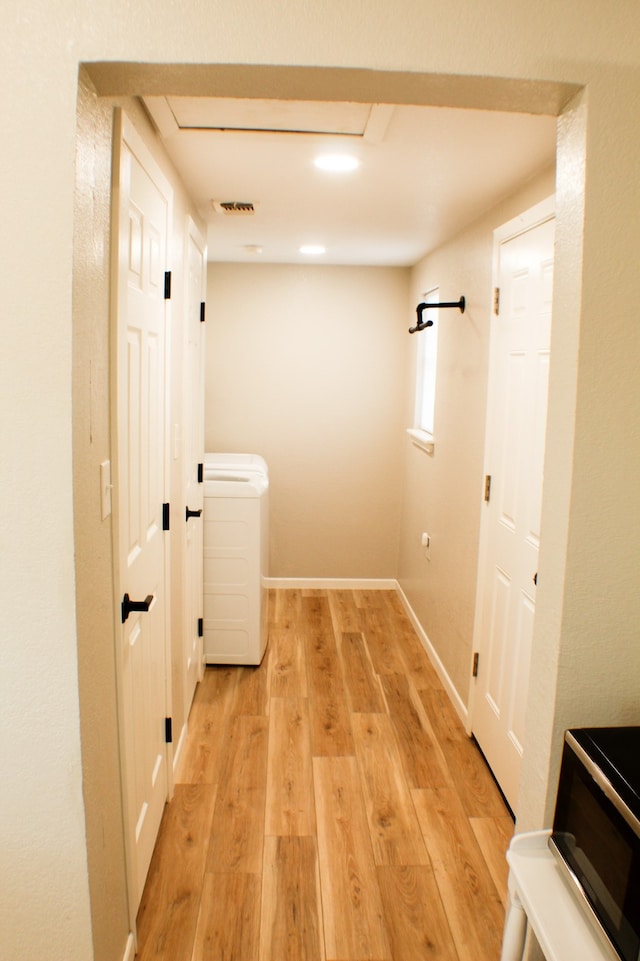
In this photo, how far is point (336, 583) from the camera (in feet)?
16.4

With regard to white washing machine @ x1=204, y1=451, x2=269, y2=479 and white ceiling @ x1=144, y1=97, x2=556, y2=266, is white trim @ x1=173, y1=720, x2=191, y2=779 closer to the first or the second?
white washing machine @ x1=204, y1=451, x2=269, y2=479

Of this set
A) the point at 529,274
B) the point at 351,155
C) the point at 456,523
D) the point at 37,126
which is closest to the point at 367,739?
the point at 456,523

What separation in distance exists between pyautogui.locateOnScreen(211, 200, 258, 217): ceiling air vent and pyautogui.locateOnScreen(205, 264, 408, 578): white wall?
5.38 feet

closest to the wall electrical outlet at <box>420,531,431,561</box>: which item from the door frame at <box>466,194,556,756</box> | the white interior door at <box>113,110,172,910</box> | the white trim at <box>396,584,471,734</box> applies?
the white trim at <box>396,584,471,734</box>

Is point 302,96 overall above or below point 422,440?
above

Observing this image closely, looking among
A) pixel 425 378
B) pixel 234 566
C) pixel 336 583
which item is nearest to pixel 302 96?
pixel 234 566

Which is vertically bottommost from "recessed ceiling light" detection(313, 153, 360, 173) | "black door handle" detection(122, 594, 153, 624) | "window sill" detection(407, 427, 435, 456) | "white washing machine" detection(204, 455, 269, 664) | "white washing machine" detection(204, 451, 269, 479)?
"white washing machine" detection(204, 455, 269, 664)

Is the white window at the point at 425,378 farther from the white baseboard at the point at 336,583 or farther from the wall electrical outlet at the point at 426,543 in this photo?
the white baseboard at the point at 336,583

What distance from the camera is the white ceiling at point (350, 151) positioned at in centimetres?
179

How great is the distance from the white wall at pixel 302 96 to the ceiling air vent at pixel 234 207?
1622 mm

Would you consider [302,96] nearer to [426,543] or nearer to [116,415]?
[116,415]

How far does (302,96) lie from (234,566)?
100.0 inches

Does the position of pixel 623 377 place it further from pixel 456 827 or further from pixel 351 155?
pixel 456 827

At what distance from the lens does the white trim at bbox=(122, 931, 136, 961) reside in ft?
5.63
